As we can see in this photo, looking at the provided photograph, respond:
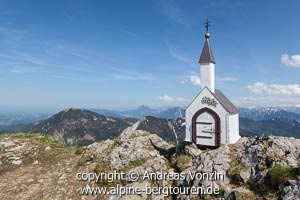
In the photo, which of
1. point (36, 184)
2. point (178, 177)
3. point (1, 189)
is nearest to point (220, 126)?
point (178, 177)

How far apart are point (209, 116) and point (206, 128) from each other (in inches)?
38.5

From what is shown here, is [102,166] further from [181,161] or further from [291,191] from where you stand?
[291,191]

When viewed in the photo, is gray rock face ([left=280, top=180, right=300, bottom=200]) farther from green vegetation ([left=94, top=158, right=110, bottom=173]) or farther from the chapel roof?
green vegetation ([left=94, top=158, right=110, bottom=173])

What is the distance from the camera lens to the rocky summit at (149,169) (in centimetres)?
1237

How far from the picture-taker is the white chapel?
17734mm

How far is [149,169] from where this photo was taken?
1691cm

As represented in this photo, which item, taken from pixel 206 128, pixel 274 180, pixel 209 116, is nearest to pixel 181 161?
pixel 206 128

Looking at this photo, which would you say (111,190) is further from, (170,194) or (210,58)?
(210,58)

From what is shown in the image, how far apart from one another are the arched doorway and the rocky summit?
31.9 inches

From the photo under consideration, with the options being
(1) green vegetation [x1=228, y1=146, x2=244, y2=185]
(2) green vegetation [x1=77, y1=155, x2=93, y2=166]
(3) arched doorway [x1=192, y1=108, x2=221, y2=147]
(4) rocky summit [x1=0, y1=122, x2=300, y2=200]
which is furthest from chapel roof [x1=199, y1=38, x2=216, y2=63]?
(2) green vegetation [x1=77, y1=155, x2=93, y2=166]

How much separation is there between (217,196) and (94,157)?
1167 cm

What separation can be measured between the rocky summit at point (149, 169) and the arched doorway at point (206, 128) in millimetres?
810

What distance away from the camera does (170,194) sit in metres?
14.7

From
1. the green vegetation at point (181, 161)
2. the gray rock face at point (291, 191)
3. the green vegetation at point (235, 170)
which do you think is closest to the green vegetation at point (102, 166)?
the green vegetation at point (181, 161)
